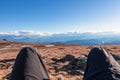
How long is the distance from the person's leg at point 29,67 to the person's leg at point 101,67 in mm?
920

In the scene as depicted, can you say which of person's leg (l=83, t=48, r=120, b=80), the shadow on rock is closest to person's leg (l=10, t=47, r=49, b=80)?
person's leg (l=83, t=48, r=120, b=80)

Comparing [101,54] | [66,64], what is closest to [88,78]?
[101,54]

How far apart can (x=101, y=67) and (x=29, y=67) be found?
4.60ft

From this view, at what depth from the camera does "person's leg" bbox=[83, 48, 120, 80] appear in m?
4.34

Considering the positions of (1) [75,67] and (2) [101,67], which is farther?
(1) [75,67]

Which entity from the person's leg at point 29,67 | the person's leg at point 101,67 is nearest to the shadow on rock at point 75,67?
the person's leg at point 29,67

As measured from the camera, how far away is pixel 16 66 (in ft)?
16.8

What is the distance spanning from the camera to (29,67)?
4977 millimetres

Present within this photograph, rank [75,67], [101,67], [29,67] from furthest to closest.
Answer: [75,67] → [29,67] → [101,67]

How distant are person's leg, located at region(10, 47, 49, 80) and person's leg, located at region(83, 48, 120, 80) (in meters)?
0.92

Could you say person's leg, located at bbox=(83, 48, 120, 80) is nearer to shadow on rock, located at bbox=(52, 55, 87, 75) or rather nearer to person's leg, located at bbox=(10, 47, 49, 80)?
person's leg, located at bbox=(10, 47, 49, 80)

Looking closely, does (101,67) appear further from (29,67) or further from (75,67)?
(75,67)

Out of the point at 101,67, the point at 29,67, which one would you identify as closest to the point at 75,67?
the point at 29,67

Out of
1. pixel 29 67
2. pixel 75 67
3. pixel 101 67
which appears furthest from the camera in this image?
pixel 75 67
